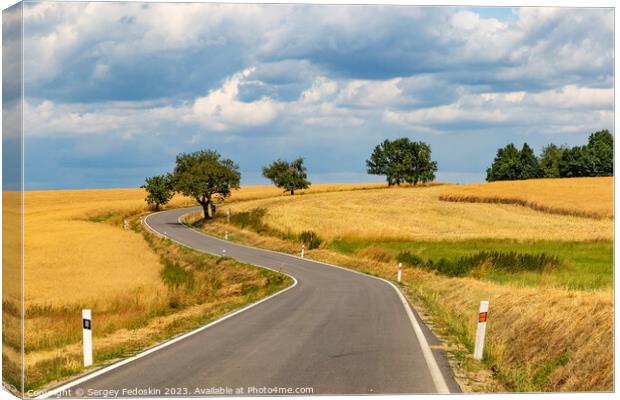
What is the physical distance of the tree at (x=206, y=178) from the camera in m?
77.8

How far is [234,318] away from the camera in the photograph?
17.7 m

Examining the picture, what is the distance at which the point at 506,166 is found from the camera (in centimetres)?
12725

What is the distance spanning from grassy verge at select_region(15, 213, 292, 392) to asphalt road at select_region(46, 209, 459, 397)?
1058 millimetres

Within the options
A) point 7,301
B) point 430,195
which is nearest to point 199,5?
point 7,301

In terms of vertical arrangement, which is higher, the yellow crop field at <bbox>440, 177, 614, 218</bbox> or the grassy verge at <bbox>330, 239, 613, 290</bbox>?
the yellow crop field at <bbox>440, 177, 614, 218</bbox>

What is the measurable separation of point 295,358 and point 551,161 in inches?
4920

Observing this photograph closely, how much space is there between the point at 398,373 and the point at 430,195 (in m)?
83.9

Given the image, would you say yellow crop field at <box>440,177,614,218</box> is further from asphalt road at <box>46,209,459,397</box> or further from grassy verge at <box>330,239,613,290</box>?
asphalt road at <box>46,209,459,397</box>

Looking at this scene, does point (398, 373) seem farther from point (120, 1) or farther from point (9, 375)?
point (120, 1)

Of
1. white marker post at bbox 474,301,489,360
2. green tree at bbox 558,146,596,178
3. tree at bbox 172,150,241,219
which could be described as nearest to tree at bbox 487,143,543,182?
A: green tree at bbox 558,146,596,178

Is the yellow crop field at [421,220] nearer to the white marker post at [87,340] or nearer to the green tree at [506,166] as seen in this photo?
the white marker post at [87,340]

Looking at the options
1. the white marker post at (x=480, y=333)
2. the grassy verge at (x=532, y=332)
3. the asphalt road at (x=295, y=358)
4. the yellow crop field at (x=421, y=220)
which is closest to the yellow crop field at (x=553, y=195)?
the yellow crop field at (x=421, y=220)

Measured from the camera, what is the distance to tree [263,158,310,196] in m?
116

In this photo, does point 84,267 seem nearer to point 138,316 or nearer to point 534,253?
point 138,316
